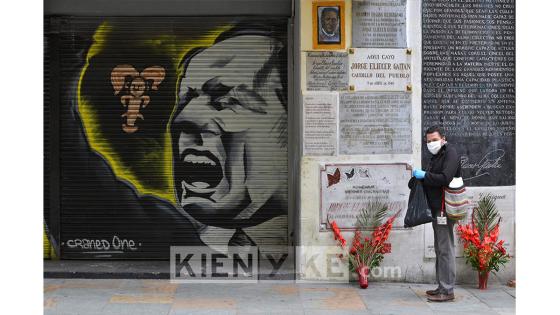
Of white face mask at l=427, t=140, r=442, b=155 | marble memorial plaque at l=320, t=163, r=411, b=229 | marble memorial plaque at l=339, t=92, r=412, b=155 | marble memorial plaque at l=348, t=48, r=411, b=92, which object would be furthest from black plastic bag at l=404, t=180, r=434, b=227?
marble memorial plaque at l=348, t=48, r=411, b=92

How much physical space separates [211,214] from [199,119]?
134 centimetres

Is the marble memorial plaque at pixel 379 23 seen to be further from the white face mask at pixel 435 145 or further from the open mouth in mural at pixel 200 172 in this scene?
the open mouth in mural at pixel 200 172

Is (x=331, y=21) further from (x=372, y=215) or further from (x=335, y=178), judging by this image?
(x=372, y=215)

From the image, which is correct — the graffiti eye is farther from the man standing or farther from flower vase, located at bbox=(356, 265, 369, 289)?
the man standing

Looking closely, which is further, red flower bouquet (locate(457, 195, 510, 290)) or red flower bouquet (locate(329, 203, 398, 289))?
red flower bouquet (locate(329, 203, 398, 289))

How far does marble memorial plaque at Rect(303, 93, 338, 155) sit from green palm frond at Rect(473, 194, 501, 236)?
76.2 inches

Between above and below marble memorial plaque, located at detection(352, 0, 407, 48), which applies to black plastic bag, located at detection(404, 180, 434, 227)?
below

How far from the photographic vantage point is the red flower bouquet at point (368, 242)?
27.9ft

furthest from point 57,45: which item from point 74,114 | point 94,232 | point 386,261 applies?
point 386,261

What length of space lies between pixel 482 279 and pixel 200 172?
4.01 m

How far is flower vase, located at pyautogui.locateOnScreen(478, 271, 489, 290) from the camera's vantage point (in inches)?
333

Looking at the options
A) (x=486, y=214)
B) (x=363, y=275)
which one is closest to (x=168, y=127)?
(x=363, y=275)
